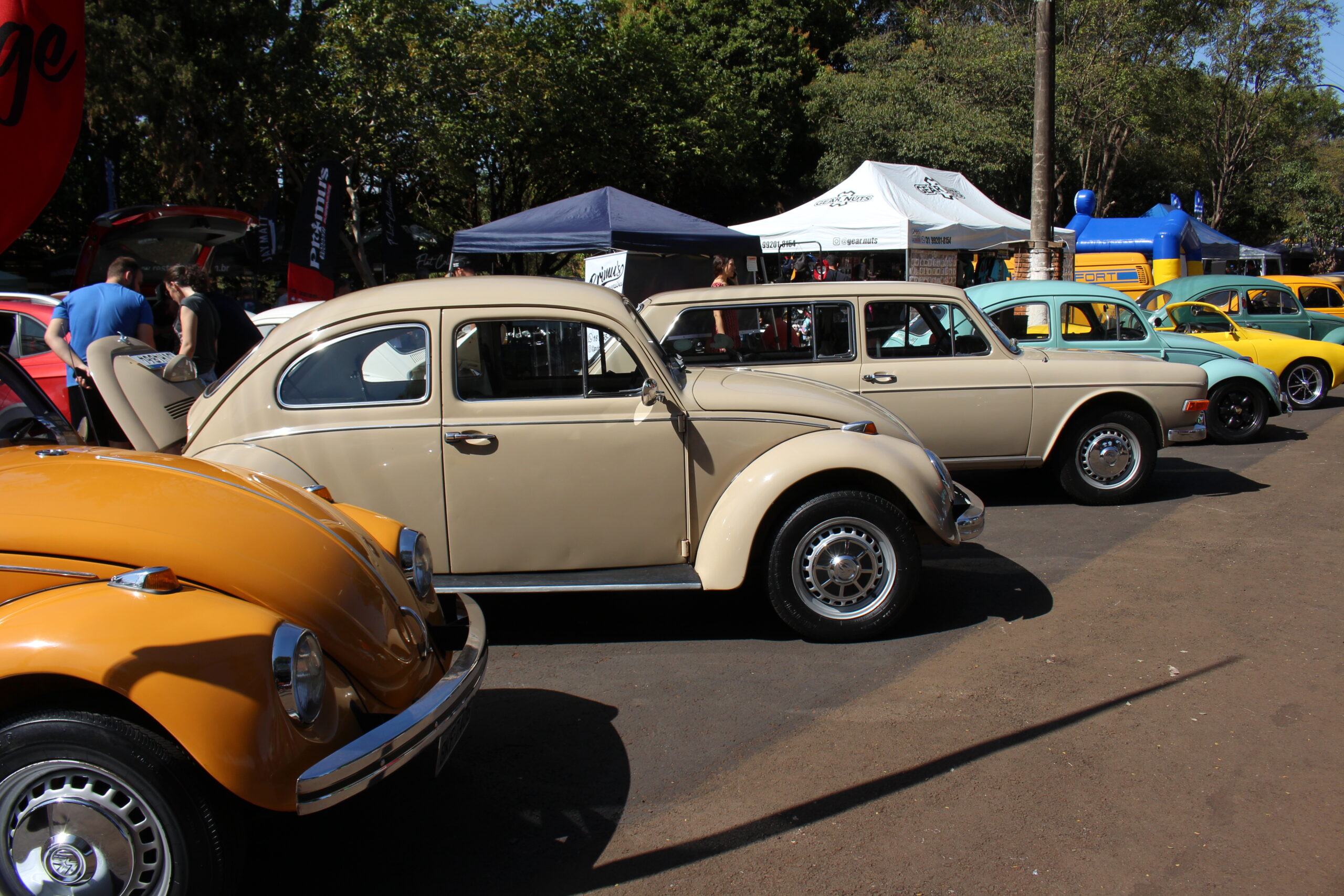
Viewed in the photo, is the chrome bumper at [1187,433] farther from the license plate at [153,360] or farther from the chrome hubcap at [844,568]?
the license plate at [153,360]

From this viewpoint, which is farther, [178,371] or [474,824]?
[178,371]

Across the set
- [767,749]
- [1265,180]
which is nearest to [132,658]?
[767,749]

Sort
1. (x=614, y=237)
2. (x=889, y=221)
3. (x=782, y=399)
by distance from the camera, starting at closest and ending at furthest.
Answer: (x=782, y=399) < (x=614, y=237) < (x=889, y=221)

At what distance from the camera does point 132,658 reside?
231 cm

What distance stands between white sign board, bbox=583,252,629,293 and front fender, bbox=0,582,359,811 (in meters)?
8.91

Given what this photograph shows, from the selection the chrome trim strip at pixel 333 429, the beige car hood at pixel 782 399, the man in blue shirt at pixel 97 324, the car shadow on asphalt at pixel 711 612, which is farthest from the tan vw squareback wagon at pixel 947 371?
the man in blue shirt at pixel 97 324

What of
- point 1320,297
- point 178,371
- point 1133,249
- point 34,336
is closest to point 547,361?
point 178,371

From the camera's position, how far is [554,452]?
14.5ft

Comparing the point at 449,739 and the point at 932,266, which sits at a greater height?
the point at 932,266

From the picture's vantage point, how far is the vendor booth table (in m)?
11.2

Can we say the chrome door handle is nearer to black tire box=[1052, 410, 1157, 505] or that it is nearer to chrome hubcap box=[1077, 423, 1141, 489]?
black tire box=[1052, 410, 1157, 505]

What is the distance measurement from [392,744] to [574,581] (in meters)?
1.91

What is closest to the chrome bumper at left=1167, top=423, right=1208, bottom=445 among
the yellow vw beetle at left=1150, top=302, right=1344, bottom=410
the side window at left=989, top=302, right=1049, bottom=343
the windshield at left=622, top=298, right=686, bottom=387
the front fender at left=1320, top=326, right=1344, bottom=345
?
the side window at left=989, top=302, right=1049, bottom=343

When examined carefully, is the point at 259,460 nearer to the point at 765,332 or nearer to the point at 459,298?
the point at 459,298
